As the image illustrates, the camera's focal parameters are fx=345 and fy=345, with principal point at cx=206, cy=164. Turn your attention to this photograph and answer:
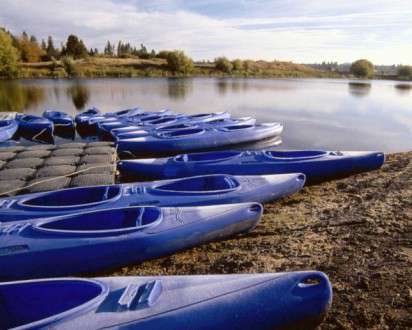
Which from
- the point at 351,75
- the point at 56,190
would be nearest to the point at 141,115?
the point at 56,190

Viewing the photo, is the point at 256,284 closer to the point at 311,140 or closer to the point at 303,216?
the point at 303,216

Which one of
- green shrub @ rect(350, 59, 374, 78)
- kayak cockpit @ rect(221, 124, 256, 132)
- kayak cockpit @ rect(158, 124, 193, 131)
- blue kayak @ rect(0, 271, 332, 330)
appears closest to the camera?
blue kayak @ rect(0, 271, 332, 330)

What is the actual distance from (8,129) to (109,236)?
8.21m

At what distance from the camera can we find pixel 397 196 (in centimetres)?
552

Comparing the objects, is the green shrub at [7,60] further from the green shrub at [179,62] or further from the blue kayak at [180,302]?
the blue kayak at [180,302]

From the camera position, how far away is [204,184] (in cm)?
525

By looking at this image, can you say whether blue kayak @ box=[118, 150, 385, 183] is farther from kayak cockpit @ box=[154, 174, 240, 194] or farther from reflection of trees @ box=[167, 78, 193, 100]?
reflection of trees @ box=[167, 78, 193, 100]

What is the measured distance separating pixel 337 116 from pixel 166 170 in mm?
13510

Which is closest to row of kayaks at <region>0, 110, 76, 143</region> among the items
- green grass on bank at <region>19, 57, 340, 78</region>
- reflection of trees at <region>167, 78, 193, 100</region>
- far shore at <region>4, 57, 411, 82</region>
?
reflection of trees at <region>167, 78, 193, 100</region>

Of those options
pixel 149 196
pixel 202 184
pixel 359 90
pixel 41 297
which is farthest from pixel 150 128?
pixel 359 90

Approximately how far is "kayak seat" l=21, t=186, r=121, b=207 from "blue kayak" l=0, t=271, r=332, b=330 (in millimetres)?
1936

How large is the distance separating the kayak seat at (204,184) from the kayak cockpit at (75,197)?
851 mm

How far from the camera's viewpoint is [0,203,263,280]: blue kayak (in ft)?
11.4

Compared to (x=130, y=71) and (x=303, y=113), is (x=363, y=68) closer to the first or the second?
(x=130, y=71)
